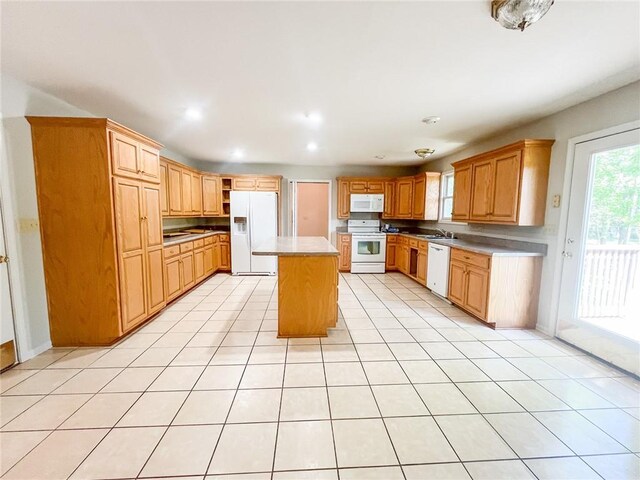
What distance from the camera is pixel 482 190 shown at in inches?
136

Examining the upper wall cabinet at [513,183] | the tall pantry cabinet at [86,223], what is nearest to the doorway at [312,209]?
the upper wall cabinet at [513,183]

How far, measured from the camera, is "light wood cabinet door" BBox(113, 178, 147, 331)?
2.54m

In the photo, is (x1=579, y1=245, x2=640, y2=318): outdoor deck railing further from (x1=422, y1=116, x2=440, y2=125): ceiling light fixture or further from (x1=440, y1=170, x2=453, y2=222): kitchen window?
(x1=440, y1=170, x2=453, y2=222): kitchen window

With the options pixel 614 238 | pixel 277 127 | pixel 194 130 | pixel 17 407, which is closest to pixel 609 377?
pixel 614 238

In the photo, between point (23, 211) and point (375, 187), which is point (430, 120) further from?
point (23, 211)

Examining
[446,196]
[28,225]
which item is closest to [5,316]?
[28,225]

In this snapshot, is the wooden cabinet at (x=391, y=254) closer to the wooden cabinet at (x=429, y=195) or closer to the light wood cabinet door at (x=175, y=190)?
the wooden cabinet at (x=429, y=195)

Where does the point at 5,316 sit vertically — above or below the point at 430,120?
below

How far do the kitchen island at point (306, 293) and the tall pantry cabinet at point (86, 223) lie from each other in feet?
4.40

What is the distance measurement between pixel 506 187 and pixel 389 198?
294cm

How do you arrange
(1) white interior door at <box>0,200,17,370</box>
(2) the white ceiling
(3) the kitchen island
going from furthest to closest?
1. (3) the kitchen island
2. (1) white interior door at <box>0,200,17,370</box>
3. (2) the white ceiling

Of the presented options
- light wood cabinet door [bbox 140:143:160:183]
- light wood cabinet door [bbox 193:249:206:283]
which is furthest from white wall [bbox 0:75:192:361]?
light wood cabinet door [bbox 193:249:206:283]

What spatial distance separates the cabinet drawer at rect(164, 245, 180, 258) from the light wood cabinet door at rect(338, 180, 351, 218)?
335 cm

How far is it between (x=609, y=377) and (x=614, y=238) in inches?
45.8
